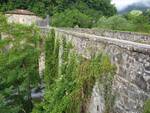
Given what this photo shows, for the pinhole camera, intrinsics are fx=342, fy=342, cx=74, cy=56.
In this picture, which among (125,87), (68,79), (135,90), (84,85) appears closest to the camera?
→ (135,90)

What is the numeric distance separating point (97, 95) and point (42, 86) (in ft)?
30.9

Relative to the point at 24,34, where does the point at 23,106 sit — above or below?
below

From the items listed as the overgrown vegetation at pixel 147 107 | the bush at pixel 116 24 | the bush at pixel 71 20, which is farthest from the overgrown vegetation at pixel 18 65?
the bush at pixel 71 20

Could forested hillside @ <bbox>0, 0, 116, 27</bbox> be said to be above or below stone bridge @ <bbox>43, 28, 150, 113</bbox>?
above

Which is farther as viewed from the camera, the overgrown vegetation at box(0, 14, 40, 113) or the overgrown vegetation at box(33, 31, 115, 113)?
the overgrown vegetation at box(0, 14, 40, 113)

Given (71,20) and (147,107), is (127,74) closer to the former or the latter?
(147,107)

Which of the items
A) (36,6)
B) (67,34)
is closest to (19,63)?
(67,34)

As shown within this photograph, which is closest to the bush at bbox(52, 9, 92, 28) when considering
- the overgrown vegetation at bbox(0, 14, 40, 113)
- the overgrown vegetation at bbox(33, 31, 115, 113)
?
the overgrown vegetation at bbox(0, 14, 40, 113)

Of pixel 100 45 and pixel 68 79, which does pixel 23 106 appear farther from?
pixel 100 45

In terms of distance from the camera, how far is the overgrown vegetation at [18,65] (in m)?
16.2

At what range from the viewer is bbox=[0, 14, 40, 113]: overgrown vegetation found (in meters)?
16.2

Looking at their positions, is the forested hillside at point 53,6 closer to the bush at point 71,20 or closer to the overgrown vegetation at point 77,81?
the bush at point 71,20

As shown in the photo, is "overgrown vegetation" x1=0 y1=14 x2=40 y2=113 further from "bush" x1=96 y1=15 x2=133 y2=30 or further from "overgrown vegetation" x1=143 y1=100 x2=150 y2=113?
"bush" x1=96 y1=15 x2=133 y2=30

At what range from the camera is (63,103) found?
30.6 ft
